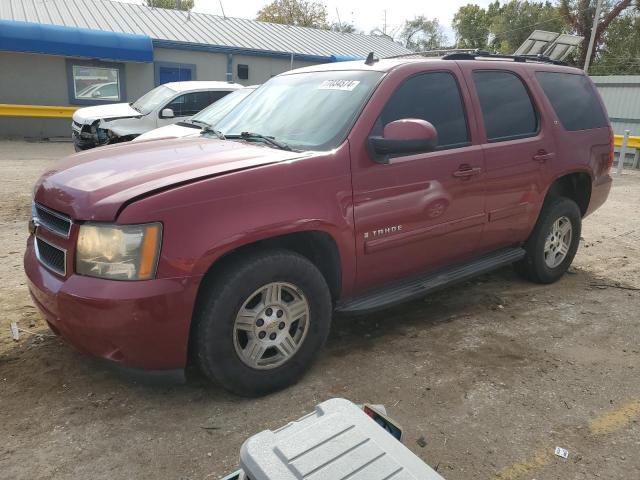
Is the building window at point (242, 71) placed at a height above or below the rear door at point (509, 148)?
above

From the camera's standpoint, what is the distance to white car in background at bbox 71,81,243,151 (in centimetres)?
961

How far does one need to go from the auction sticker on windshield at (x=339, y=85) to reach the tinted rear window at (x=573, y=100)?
1.97 metres

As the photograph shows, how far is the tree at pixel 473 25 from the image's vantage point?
2013 inches

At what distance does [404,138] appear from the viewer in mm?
3105

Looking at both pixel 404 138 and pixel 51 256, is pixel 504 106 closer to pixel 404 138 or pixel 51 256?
pixel 404 138

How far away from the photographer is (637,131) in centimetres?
1661

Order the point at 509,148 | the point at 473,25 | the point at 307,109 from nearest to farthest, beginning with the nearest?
the point at 307,109, the point at 509,148, the point at 473,25

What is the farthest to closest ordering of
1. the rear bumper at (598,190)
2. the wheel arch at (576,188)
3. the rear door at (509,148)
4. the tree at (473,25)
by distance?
1. the tree at (473,25)
2. the rear bumper at (598,190)
3. the wheel arch at (576,188)
4. the rear door at (509,148)

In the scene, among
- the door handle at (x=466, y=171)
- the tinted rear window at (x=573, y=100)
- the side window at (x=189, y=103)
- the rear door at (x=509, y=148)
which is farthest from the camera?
the side window at (x=189, y=103)

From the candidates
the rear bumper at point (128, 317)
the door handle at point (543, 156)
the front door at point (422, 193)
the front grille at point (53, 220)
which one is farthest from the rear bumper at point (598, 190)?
the front grille at point (53, 220)

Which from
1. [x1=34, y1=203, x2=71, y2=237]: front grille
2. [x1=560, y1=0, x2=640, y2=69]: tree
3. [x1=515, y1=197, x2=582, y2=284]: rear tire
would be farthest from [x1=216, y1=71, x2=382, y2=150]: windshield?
[x1=560, y1=0, x2=640, y2=69]: tree

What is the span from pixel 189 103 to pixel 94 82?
8740mm

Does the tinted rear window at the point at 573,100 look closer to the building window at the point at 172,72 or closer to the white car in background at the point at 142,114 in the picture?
the white car in background at the point at 142,114

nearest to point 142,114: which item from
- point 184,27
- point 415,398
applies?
point 415,398
